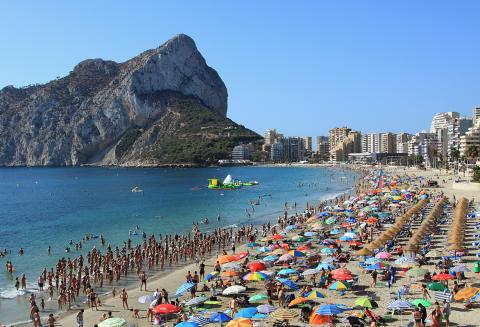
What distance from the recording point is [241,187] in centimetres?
10100

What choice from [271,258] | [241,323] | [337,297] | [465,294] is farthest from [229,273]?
[465,294]

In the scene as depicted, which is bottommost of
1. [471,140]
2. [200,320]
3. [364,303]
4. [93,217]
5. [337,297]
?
[93,217]

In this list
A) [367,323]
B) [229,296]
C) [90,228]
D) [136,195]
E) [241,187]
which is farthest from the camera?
[241,187]

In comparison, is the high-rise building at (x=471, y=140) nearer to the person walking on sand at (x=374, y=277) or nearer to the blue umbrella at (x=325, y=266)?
the blue umbrella at (x=325, y=266)

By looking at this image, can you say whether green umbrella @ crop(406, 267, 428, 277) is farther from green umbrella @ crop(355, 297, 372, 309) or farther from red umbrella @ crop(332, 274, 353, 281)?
green umbrella @ crop(355, 297, 372, 309)

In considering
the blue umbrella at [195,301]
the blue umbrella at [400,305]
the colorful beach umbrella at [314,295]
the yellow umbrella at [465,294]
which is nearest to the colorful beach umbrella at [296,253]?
the colorful beach umbrella at [314,295]

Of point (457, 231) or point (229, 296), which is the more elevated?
point (457, 231)

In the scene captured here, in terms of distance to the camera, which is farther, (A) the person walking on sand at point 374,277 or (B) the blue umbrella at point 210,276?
(B) the blue umbrella at point 210,276

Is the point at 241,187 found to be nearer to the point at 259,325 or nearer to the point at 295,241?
Answer: the point at 295,241

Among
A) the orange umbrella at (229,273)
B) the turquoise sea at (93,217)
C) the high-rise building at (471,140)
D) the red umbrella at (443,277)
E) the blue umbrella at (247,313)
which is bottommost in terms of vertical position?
the turquoise sea at (93,217)

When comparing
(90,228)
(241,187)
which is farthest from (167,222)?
(241,187)

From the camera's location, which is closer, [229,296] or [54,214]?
[229,296]

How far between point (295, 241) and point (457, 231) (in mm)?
10256

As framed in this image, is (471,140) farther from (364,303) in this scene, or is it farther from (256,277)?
(364,303)
